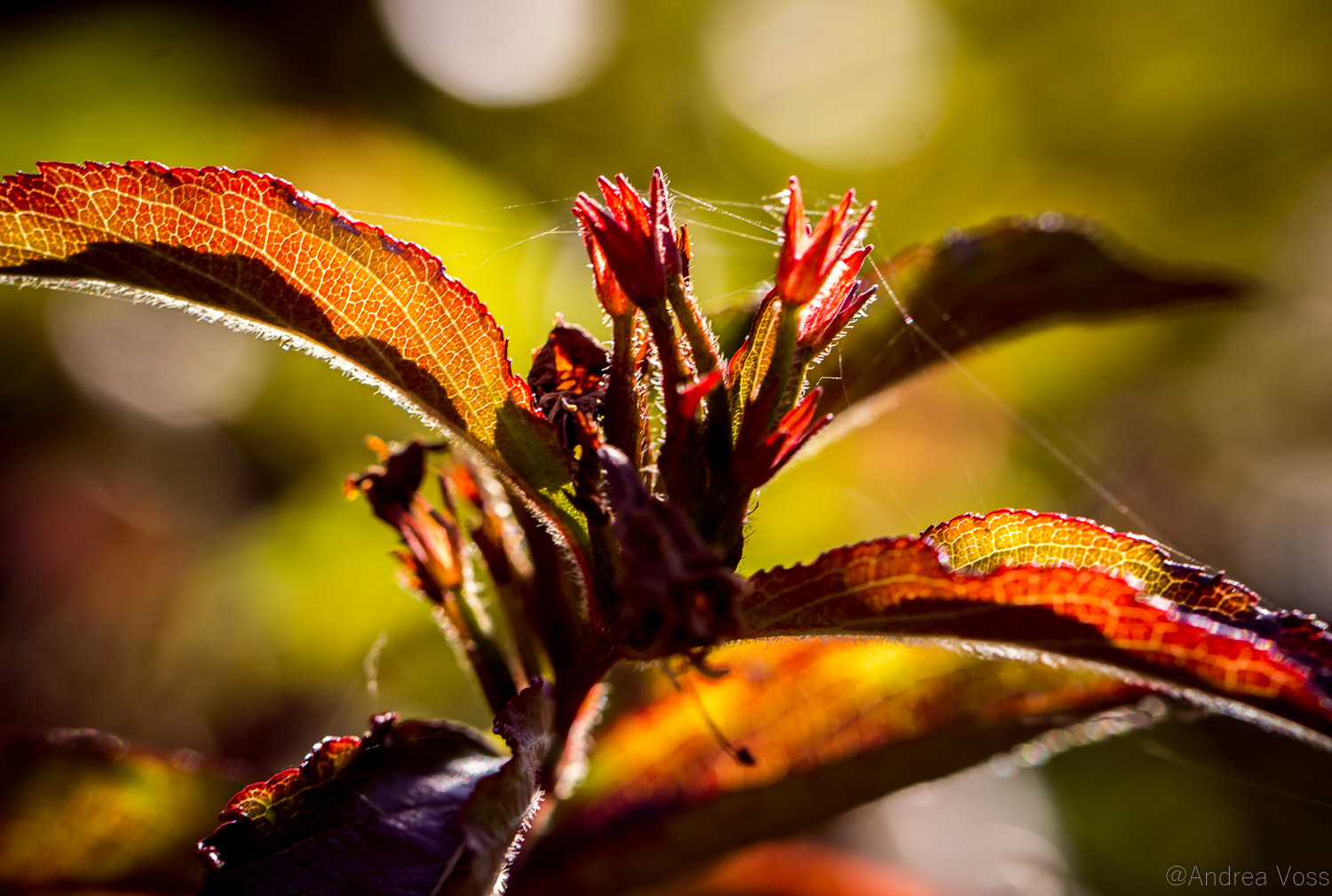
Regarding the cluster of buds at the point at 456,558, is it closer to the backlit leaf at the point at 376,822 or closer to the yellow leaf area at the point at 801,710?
the backlit leaf at the point at 376,822

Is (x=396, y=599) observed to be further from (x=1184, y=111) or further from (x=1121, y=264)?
(x=1184, y=111)

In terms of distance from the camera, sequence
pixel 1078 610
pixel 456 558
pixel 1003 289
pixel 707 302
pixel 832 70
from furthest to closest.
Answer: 1. pixel 832 70
2. pixel 707 302
3. pixel 1003 289
4. pixel 456 558
5. pixel 1078 610

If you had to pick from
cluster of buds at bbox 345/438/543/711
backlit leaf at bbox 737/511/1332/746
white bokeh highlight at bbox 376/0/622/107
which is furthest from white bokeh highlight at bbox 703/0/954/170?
backlit leaf at bbox 737/511/1332/746

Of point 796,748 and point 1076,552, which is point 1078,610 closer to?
point 1076,552

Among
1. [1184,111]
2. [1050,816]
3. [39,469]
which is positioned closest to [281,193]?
[39,469]

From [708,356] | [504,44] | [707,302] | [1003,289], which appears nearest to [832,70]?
[504,44]
